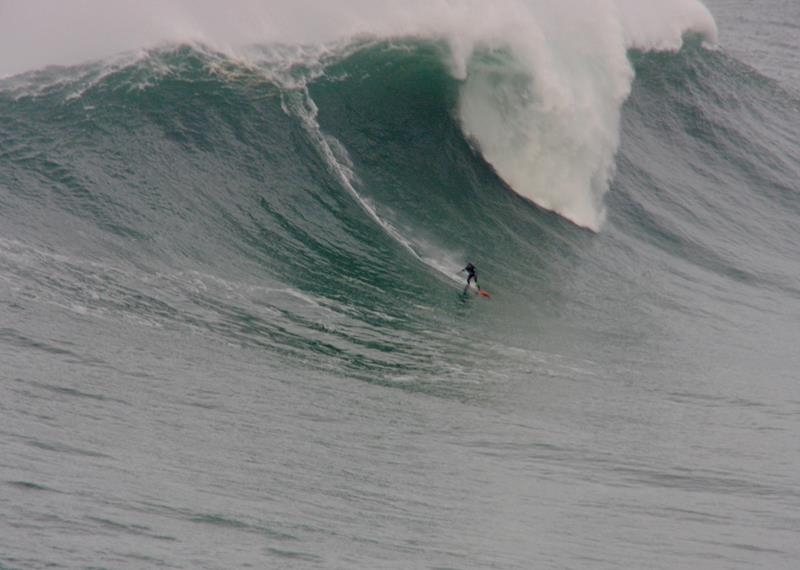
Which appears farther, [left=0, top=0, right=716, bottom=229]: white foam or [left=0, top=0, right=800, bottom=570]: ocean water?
[left=0, top=0, right=716, bottom=229]: white foam

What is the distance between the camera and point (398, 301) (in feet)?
58.5

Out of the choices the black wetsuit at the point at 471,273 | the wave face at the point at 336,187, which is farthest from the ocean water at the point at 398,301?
the black wetsuit at the point at 471,273

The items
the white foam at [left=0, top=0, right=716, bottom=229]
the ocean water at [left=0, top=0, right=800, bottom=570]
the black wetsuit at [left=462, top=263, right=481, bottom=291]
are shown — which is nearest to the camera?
the ocean water at [left=0, top=0, right=800, bottom=570]

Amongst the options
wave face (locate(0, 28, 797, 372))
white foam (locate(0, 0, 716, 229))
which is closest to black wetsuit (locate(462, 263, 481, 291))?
wave face (locate(0, 28, 797, 372))

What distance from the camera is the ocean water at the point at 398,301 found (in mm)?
10711

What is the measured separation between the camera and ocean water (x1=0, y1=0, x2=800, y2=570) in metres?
10.7

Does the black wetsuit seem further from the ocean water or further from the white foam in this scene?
the white foam

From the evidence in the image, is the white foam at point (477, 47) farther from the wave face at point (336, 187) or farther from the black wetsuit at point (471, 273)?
the black wetsuit at point (471, 273)

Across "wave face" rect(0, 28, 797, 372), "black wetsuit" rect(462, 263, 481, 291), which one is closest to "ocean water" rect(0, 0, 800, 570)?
"wave face" rect(0, 28, 797, 372)

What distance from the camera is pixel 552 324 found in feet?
60.4

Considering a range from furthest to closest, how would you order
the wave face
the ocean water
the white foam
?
the white foam, the wave face, the ocean water

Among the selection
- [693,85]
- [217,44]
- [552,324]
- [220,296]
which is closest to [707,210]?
[693,85]

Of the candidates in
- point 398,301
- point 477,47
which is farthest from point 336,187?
point 477,47

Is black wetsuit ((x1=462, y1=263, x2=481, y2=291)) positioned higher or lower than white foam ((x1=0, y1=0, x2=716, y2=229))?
lower
